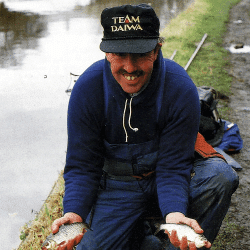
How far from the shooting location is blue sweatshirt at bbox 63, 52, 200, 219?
255 cm

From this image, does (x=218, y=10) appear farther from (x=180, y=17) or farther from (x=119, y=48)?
(x=119, y=48)

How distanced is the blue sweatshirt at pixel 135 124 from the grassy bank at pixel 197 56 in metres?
0.86

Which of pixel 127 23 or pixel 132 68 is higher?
pixel 127 23

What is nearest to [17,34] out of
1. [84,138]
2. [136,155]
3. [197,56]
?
[197,56]

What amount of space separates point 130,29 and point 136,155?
993 mm

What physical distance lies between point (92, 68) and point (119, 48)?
45 centimetres

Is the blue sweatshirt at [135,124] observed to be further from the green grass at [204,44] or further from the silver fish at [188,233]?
the green grass at [204,44]

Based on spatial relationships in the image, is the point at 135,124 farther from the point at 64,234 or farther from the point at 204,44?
the point at 204,44

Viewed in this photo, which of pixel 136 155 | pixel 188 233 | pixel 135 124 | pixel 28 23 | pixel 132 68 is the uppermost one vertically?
pixel 132 68

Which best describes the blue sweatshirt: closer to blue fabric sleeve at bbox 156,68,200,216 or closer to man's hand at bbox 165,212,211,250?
blue fabric sleeve at bbox 156,68,200,216

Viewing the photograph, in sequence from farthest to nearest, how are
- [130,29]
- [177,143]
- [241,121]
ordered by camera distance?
[241,121]
[177,143]
[130,29]

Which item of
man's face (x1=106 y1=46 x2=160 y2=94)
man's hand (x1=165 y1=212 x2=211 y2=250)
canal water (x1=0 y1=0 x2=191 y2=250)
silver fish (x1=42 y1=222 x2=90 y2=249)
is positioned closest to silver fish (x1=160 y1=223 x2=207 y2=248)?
man's hand (x1=165 y1=212 x2=211 y2=250)

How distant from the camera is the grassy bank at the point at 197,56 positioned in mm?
3232

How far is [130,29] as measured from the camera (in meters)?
2.28
